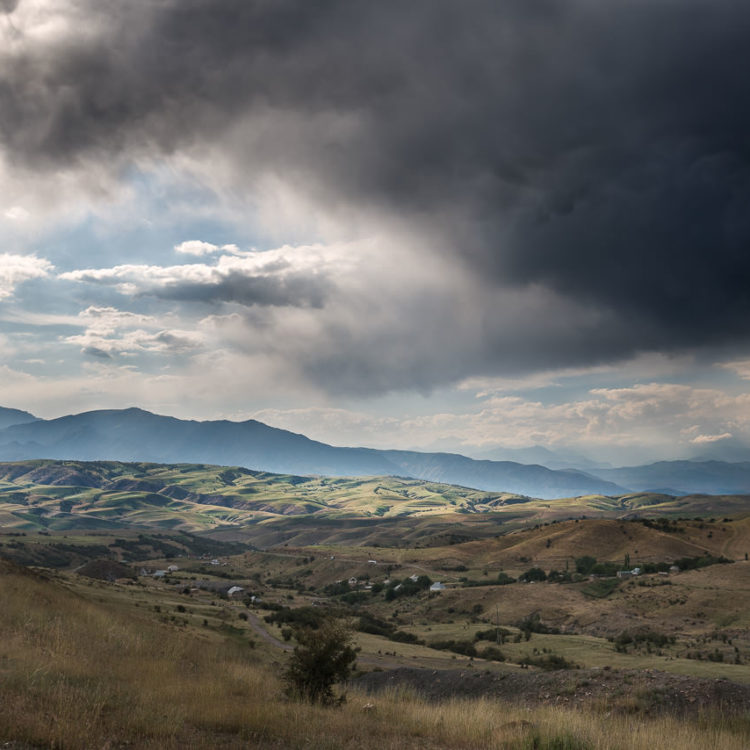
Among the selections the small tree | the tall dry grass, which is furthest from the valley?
the small tree

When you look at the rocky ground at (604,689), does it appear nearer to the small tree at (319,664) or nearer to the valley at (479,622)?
the valley at (479,622)

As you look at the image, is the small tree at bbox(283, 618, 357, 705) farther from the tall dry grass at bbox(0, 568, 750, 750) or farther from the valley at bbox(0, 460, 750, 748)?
the tall dry grass at bbox(0, 568, 750, 750)

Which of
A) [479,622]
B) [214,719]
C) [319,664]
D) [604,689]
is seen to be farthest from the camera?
[479,622]

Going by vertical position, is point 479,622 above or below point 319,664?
below

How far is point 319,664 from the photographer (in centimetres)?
1909

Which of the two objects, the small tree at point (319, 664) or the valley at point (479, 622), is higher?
the small tree at point (319, 664)

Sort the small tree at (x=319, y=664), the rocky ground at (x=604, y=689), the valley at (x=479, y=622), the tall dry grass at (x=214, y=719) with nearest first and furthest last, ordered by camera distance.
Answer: the tall dry grass at (x=214, y=719)
the valley at (x=479, y=622)
the small tree at (x=319, y=664)
the rocky ground at (x=604, y=689)

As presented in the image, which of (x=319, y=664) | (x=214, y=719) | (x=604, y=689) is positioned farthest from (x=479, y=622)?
(x=214, y=719)

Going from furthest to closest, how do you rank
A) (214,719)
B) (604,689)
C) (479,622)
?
(479,622), (604,689), (214,719)

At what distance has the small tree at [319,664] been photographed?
17.9 meters

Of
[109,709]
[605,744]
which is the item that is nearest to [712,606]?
[605,744]

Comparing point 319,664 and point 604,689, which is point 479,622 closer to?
point 604,689

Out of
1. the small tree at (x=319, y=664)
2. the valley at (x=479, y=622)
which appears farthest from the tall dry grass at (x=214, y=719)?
the small tree at (x=319, y=664)

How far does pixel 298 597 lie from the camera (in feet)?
379
